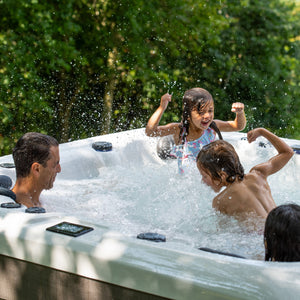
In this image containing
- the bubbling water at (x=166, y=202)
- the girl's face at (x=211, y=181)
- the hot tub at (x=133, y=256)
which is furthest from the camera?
the girl's face at (x=211, y=181)

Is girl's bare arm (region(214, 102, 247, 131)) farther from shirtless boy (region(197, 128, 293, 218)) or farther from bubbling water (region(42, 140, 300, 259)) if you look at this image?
shirtless boy (region(197, 128, 293, 218))

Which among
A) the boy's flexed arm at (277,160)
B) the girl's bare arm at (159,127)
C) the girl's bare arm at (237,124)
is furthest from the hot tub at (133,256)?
the girl's bare arm at (237,124)

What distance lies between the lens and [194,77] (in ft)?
17.6

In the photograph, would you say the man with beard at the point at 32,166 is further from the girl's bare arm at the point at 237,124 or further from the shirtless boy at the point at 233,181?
the girl's bare arm at the point at 237,124

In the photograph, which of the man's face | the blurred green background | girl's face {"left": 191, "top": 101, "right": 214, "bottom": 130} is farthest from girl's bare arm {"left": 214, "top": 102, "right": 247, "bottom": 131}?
the blurred green background

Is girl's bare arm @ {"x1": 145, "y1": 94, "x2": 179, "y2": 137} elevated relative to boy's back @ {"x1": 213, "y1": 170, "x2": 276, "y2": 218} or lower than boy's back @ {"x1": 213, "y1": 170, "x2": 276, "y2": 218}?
elevated

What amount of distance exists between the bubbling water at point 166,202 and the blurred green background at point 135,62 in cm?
161

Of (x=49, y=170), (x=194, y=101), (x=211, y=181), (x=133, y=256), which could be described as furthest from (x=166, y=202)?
(x=133, y=256)

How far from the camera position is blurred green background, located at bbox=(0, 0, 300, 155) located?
4148mm

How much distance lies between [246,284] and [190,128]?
177 centimetres

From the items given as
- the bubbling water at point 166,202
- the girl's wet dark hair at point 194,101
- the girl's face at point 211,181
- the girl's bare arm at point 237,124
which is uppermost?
the girl's wet dark hair at point 194,101

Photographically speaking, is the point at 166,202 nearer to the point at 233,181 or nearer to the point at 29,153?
the point at 233,181

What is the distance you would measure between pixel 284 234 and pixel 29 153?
1.06 meters

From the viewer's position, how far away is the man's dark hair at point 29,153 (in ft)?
6.18
